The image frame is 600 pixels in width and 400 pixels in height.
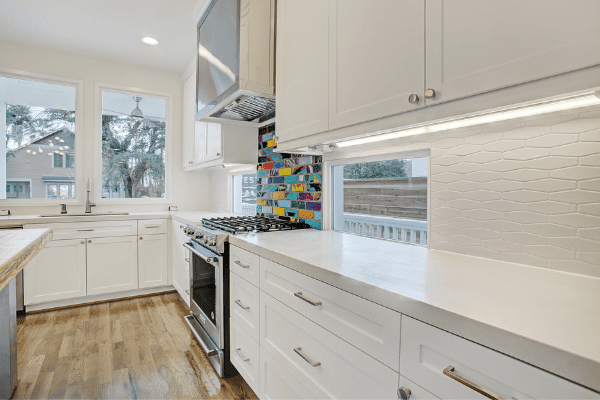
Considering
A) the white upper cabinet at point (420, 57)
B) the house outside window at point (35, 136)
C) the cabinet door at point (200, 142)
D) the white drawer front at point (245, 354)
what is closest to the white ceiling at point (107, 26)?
the house outside window at point (35, 136)

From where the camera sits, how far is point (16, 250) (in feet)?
3.77

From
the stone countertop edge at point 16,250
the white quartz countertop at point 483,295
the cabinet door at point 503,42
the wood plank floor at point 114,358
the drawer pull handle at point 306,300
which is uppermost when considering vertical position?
the cabinet door at point 503,42

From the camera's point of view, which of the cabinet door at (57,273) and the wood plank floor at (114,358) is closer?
the wood plank floor at (114,358)

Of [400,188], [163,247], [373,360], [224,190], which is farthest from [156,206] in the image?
[373,360]

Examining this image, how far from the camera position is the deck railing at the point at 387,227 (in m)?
1.60

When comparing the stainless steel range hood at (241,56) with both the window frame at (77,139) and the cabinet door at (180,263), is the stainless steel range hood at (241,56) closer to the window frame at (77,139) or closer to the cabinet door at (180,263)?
the cabinet door at (180,263)

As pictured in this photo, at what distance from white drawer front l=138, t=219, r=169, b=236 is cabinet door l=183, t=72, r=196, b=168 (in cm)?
73

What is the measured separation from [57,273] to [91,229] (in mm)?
490

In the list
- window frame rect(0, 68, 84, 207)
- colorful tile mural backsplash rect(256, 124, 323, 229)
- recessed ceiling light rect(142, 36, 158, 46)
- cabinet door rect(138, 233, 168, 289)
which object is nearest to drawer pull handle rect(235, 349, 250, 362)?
colorful tile mural backsplash rect(256, 124, 323, 229)

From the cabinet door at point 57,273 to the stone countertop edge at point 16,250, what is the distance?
1622 millimetres

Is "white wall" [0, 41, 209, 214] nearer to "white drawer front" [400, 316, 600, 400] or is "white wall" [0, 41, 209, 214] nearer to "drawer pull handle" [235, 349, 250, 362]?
"drawer pull handle" [235, 349, 250, 362]

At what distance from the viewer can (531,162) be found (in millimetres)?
1104

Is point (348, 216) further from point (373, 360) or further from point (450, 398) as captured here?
point (450, 398)

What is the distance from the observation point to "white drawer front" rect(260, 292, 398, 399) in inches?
36.2
